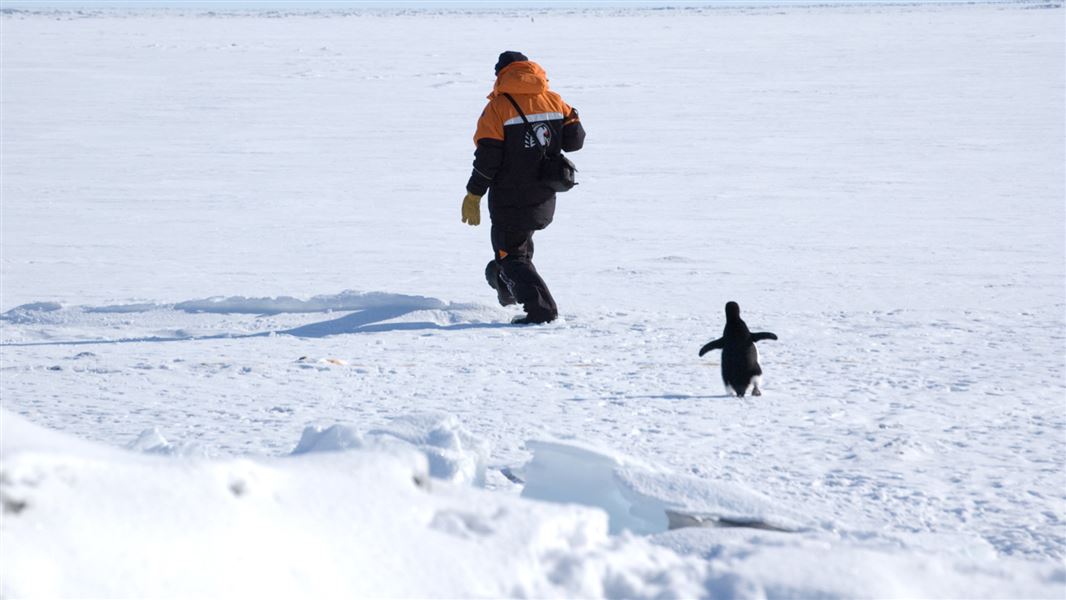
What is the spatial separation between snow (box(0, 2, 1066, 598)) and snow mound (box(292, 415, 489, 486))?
1 cm

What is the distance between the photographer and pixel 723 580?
2451mm

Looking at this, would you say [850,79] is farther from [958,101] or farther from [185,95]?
[185,95]

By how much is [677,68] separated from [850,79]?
5489 mm

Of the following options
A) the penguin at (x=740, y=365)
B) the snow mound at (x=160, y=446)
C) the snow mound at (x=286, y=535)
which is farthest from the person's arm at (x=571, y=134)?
the snow mound at (x=286, y=535)

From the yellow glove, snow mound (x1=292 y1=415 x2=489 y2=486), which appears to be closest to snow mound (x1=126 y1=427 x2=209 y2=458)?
snow mound (x1=292 y1=415 x2=489 y2=486)

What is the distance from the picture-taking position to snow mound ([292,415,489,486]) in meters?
3.34

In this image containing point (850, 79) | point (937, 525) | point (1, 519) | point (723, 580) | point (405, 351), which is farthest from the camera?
point (850, 79)

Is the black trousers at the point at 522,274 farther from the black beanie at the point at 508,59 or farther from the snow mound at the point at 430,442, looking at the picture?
the snow mound at the point at 430,442

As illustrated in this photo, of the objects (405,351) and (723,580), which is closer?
(723,580)

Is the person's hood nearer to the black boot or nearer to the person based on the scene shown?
the person

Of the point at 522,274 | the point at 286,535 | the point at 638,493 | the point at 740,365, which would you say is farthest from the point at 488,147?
the point at 286,535

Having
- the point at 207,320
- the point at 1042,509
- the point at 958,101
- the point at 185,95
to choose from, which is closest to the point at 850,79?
the point at 958,101

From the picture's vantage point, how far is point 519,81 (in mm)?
5969

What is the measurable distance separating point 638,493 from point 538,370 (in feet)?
6.69
